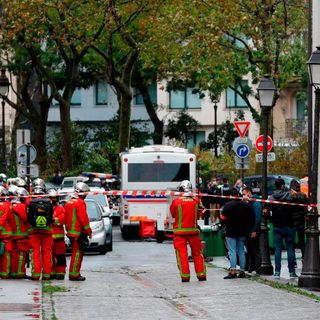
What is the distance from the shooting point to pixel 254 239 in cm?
2714

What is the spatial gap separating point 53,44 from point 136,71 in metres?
12.7

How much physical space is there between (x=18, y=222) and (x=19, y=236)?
0.82 feet

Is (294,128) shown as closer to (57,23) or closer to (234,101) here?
(57,23)

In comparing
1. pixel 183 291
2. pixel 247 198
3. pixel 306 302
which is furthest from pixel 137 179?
pixel 306 302

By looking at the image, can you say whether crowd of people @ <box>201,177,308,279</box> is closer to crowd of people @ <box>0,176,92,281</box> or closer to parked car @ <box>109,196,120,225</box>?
crowd of people @ <box>0,176,92,281</box>

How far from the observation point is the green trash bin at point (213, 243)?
32.2m

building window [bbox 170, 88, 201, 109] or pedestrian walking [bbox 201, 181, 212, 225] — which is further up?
building window [bbox 170, 88, 201, 109]

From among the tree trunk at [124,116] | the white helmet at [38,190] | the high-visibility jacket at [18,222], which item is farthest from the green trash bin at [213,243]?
the tree trunk at [124,116]

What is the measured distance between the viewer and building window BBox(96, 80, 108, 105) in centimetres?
9056

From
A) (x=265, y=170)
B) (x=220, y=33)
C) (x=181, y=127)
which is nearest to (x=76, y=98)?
(x=181, y=127)

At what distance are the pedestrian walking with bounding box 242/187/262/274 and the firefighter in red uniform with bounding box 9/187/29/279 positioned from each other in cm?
417

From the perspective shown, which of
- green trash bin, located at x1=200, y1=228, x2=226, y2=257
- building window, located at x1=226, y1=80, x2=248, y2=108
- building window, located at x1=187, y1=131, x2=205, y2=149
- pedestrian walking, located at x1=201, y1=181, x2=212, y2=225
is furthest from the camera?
building window, located at x1=226, y1=80, x2=248, y2=108

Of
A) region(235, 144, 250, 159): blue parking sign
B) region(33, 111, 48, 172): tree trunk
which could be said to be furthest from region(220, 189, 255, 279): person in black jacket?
region(33, 111, 48, 172): tree trunk

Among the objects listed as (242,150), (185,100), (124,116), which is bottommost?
(242,150)
